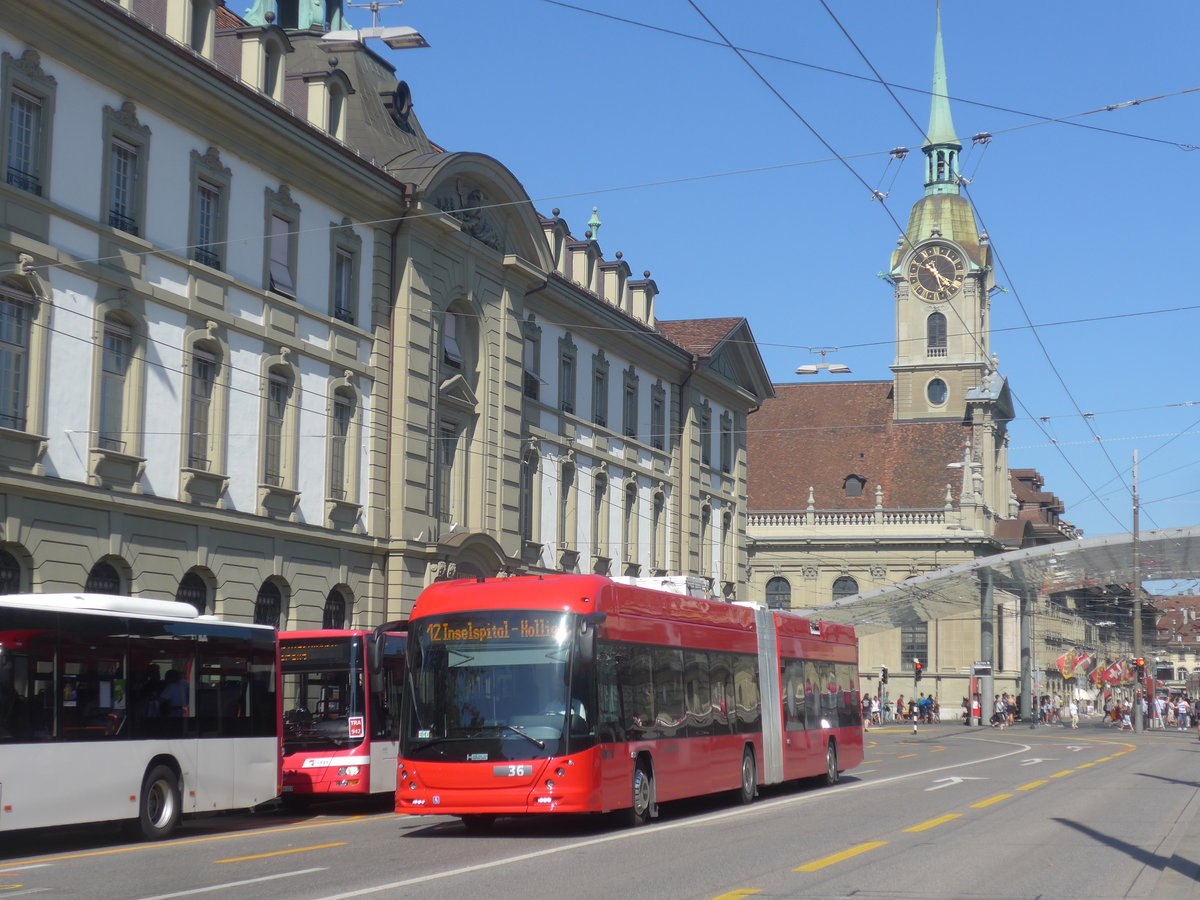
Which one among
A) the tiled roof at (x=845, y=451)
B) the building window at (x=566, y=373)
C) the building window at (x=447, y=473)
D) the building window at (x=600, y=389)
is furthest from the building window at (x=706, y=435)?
the tiled roof at (x=845, y=451)

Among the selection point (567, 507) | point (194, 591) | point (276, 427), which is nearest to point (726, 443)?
point (567, 507)

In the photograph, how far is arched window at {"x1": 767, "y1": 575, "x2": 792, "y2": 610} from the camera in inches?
3775

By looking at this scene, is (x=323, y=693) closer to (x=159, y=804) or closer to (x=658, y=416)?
(x=159, y=804)

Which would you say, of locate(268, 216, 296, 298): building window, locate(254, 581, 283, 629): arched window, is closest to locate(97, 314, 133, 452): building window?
locate(268, 216, 296, 298): building window

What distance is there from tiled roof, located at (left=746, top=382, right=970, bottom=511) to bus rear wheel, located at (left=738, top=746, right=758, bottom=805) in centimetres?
7249

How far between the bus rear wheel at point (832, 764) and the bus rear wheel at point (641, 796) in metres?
9.21

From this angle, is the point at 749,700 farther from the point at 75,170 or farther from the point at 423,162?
the point at 423,162

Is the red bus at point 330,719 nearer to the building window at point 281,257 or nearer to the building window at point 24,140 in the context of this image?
the building window at point 24,140

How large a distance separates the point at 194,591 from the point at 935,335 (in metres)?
78.5

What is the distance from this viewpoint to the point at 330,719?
2362 cm

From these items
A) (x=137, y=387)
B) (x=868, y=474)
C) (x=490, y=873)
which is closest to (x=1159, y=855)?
(x=490, y=873)

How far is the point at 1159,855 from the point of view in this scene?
1603 centimetres

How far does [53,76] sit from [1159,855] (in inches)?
721

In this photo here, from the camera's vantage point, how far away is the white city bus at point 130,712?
1648cm
